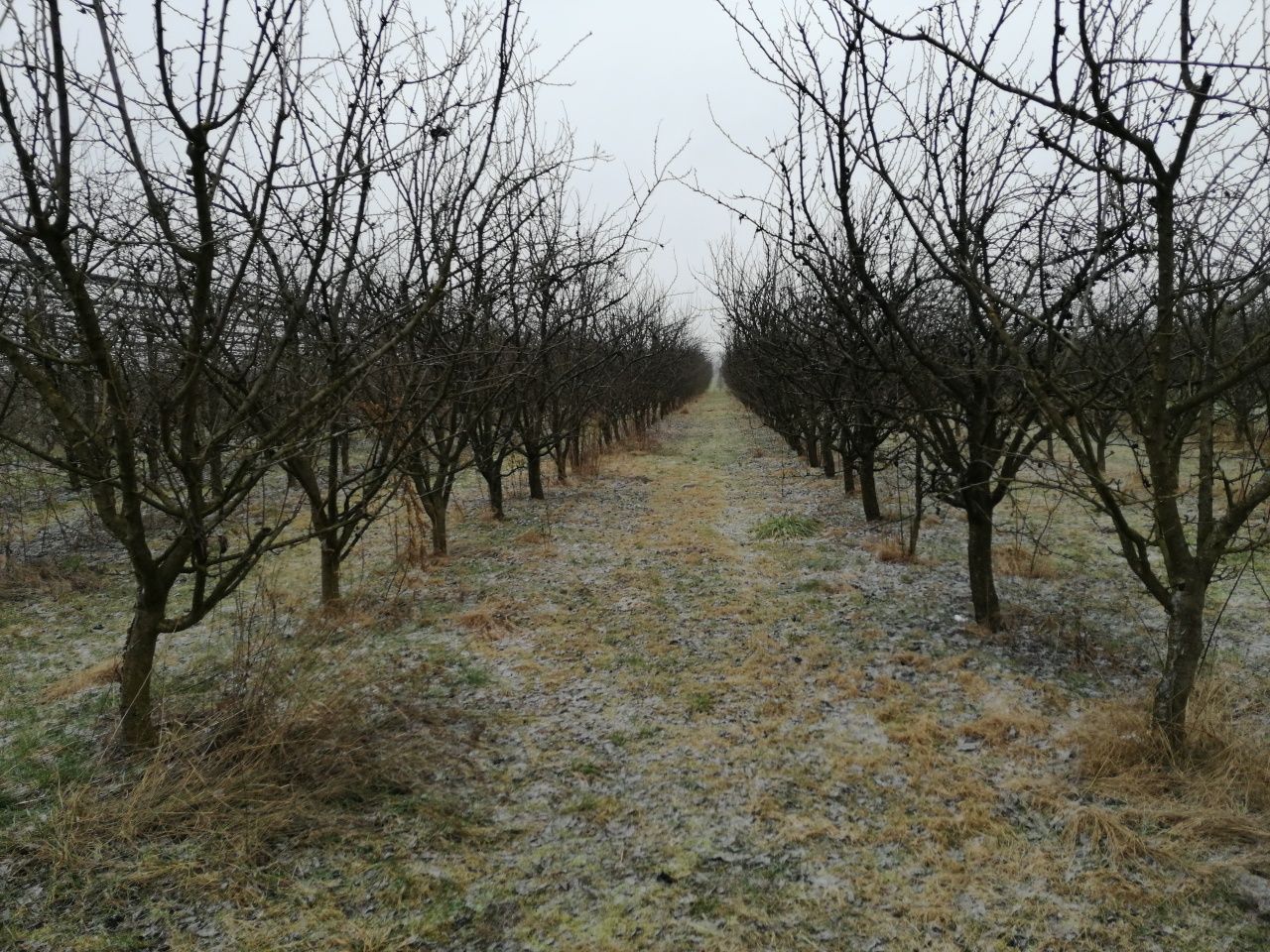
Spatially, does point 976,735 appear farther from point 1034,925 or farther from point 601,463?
point 601,463

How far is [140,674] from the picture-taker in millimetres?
3652

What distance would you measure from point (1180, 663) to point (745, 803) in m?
2.33

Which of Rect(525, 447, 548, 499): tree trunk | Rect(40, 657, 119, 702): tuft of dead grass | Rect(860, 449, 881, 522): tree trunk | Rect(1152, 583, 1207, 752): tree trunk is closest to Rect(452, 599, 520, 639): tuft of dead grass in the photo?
Rect(40, 657, 119, 702): tuft of dead grass

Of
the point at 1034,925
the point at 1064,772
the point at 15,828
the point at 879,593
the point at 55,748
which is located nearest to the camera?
the point at 1034,925

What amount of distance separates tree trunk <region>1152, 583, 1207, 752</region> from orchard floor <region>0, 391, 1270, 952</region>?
48 centimetres

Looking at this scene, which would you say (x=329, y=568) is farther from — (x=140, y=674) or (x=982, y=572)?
(x=982, y=572)

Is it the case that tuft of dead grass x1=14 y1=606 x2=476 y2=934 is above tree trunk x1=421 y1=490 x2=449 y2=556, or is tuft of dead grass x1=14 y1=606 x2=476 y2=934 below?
below

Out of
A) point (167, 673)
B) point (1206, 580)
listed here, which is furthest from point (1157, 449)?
point (167, 673)

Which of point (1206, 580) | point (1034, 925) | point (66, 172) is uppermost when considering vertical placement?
point (66, 172)

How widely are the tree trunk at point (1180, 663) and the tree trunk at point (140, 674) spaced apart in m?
5.00

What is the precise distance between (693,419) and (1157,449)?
31.0 m

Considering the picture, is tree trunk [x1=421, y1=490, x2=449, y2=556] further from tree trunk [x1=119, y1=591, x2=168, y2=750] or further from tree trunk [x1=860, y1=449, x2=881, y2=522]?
tree trunk [x1=860, y1=449, x2=881, y2=522]

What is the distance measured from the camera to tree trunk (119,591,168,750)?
3551mm

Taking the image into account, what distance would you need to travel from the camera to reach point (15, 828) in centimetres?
322
